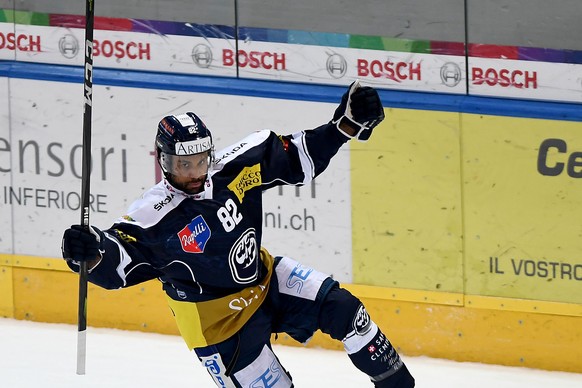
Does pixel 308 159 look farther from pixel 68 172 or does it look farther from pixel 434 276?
pixel 68 172

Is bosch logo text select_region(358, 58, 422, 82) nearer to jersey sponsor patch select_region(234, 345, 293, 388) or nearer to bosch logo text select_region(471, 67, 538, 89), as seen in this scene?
bosch logo text select_region(471, 67, 538, 89)

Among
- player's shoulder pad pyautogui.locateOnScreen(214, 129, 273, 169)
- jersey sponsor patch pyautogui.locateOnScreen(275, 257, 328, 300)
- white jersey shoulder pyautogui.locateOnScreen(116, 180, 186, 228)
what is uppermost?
player's shoulder pad pyautogui.locateOnScreen(214, 129, 273, 169)

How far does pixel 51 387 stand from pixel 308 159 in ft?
6.01

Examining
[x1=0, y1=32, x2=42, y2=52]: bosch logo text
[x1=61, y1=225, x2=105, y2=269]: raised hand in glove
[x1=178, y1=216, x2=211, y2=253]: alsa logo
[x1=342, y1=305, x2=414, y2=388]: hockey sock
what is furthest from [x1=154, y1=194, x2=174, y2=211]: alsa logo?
[x1=0, y1=32, x2=42, y2=52]: bosch logo text

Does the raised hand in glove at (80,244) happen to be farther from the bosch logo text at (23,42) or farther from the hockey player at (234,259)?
the bosch logo text at (23,42)

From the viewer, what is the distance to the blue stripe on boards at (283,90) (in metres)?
7.25

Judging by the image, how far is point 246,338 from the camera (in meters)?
6.10

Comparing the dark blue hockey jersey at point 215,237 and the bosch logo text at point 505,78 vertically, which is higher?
the bosch logo text at point 505,78

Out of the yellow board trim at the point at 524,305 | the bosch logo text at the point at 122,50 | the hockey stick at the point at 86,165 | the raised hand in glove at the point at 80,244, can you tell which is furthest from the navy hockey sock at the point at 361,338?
the bosch logo text at the point at 122,50

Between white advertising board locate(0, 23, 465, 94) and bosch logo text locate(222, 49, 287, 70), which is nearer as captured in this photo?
white advertising board locate(0, 23, 465, 94)

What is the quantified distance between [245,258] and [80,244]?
73 cm

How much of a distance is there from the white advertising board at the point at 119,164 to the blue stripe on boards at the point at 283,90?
0.12 ft

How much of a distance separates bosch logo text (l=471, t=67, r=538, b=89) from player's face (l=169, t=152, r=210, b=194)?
1.85 metres

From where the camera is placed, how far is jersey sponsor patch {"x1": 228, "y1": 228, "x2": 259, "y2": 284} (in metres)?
6.00
